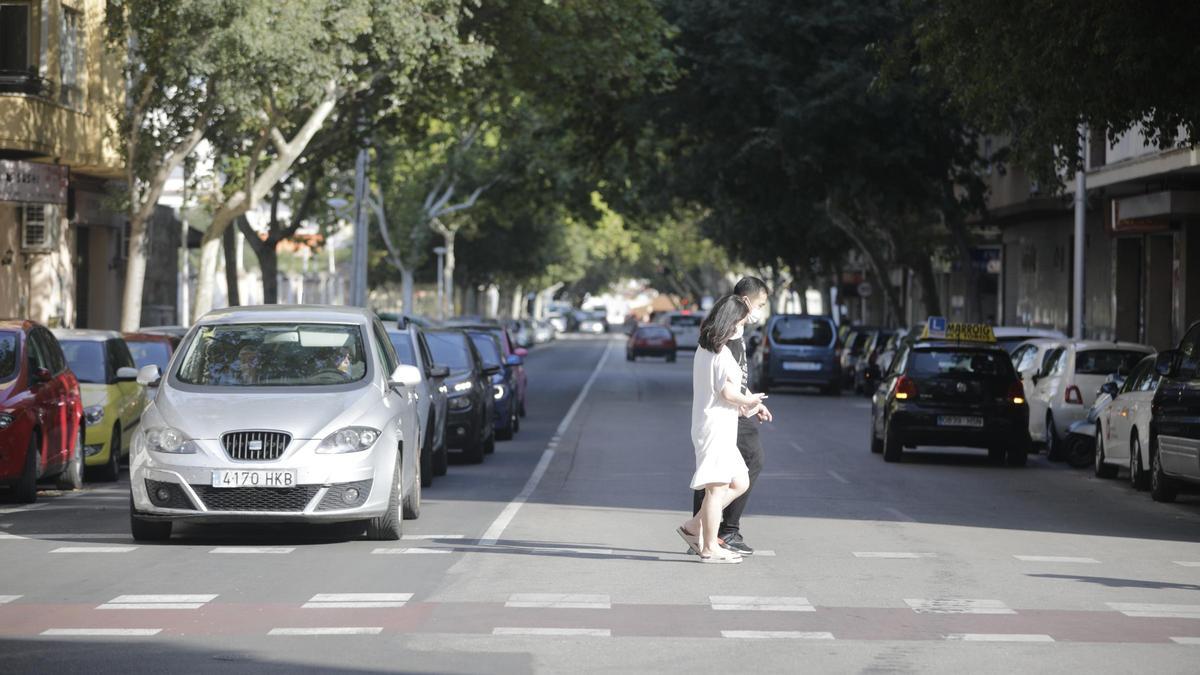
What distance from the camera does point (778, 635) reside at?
376 inches

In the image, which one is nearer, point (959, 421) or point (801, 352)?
point (959, 421)

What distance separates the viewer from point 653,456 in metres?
23.7

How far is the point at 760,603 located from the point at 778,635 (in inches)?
44.6

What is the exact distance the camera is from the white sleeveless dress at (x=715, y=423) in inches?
489

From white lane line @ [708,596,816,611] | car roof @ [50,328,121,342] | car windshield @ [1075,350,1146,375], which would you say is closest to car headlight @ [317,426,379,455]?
white lane line @ [708,596,816,611]

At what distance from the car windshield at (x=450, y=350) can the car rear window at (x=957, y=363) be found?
536 cm

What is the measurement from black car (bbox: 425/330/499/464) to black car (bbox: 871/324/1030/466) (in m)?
4.85

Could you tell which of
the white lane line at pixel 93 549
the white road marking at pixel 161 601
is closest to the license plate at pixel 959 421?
the white lane line at pixel 93 549

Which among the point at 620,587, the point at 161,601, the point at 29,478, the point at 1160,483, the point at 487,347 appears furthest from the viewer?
the point at 487,347

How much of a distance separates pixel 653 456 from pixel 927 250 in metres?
28.6

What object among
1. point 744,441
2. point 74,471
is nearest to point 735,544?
point 744,441

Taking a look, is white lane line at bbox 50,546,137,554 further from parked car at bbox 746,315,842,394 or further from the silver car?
parked car at bbox 746,315,842,394

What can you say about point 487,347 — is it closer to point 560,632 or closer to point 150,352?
point 150,352

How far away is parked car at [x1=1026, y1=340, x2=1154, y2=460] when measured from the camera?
80.3 feet
